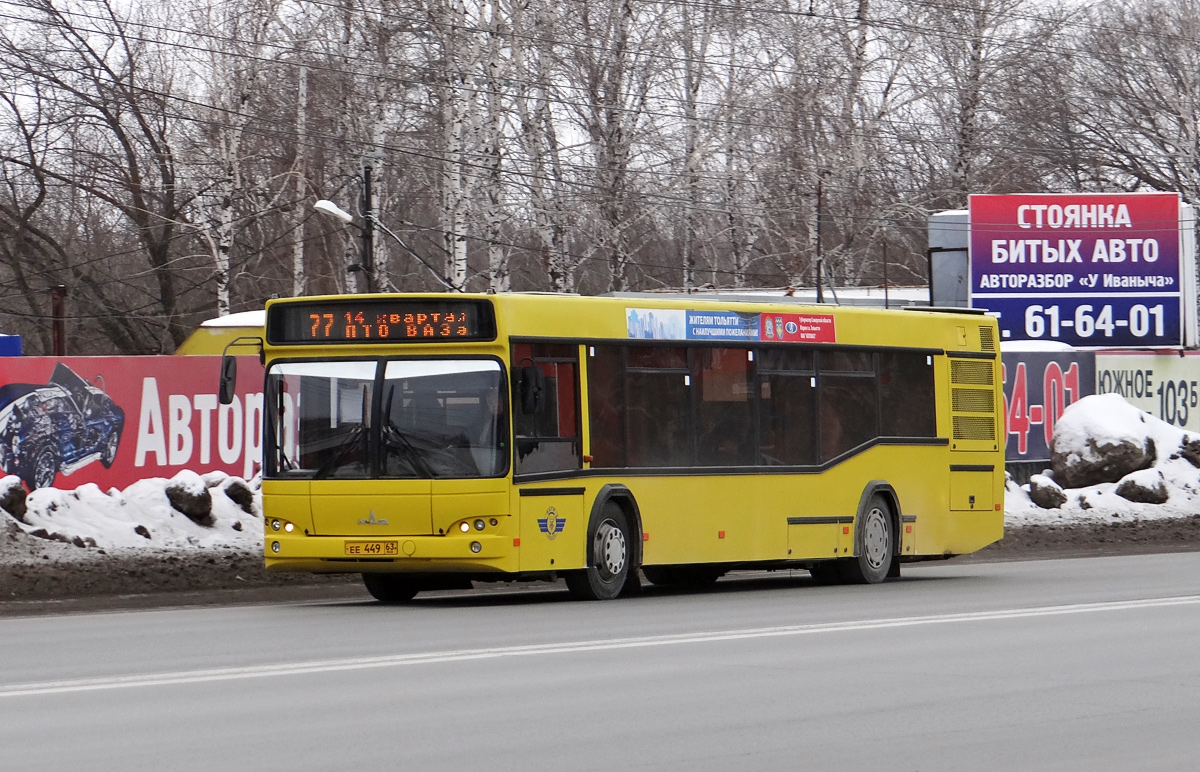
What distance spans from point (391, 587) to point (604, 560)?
6.80ft

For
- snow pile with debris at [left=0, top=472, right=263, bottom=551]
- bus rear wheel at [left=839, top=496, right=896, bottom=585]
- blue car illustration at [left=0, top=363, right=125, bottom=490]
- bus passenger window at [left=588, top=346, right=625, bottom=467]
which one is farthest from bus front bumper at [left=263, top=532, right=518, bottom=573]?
blue car illustration at [left=0, top=363, right=125, bottom=490]

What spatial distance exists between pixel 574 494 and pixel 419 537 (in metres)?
1.44

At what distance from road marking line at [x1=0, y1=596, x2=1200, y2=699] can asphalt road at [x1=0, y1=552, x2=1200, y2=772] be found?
0.11 feet

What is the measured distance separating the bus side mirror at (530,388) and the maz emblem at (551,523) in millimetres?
880

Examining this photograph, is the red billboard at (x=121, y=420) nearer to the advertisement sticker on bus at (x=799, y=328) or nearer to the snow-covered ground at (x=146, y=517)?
the snow-covered ground at (x=146, y=517)

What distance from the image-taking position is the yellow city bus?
1473 centimetres

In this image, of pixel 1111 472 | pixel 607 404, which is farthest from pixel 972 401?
pixel 1111 472

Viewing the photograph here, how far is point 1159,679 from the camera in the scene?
32.9 feet

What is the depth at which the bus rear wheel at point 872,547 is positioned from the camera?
18.2 m

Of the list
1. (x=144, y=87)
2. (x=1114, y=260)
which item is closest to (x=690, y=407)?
(x=1114, y=260)

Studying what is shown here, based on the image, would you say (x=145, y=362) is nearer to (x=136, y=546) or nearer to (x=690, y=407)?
(x=136, y=546)

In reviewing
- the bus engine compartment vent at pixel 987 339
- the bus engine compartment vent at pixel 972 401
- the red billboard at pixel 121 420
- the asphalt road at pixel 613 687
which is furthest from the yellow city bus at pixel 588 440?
the red billboard at pixel 121 420

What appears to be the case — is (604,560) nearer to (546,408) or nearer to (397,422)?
(546,408)

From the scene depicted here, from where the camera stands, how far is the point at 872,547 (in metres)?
18.4
